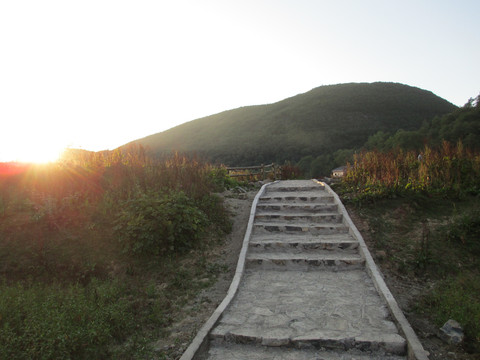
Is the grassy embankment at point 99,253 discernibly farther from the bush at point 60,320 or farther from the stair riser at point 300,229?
the stair riser at point 300,229

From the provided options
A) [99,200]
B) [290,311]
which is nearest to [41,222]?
[99,200]

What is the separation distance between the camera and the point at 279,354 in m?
3.54

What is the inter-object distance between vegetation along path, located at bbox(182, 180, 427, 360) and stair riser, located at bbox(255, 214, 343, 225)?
0.08 feet

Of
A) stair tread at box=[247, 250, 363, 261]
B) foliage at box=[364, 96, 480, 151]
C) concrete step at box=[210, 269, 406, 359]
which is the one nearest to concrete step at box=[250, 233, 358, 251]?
stair tread at box=[247, 250, 363, 261]

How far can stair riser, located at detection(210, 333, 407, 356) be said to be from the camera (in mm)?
3523

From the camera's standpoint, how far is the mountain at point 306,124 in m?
56.0

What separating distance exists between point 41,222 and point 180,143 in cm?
5691

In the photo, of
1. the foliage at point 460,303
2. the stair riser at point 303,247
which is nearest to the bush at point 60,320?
the stair riser at point 303,247

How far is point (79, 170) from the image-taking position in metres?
8.31

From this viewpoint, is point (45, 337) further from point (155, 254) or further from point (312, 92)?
point (312, 92)

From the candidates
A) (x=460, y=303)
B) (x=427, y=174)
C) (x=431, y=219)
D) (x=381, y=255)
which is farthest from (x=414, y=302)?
(x=427, y=174)

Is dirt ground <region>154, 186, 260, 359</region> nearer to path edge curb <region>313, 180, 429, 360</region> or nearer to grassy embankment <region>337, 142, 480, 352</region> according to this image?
path edge curb <region>313, 180, 429, 360</region>

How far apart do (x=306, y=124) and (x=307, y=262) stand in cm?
6139

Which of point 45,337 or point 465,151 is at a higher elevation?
point 465,151
